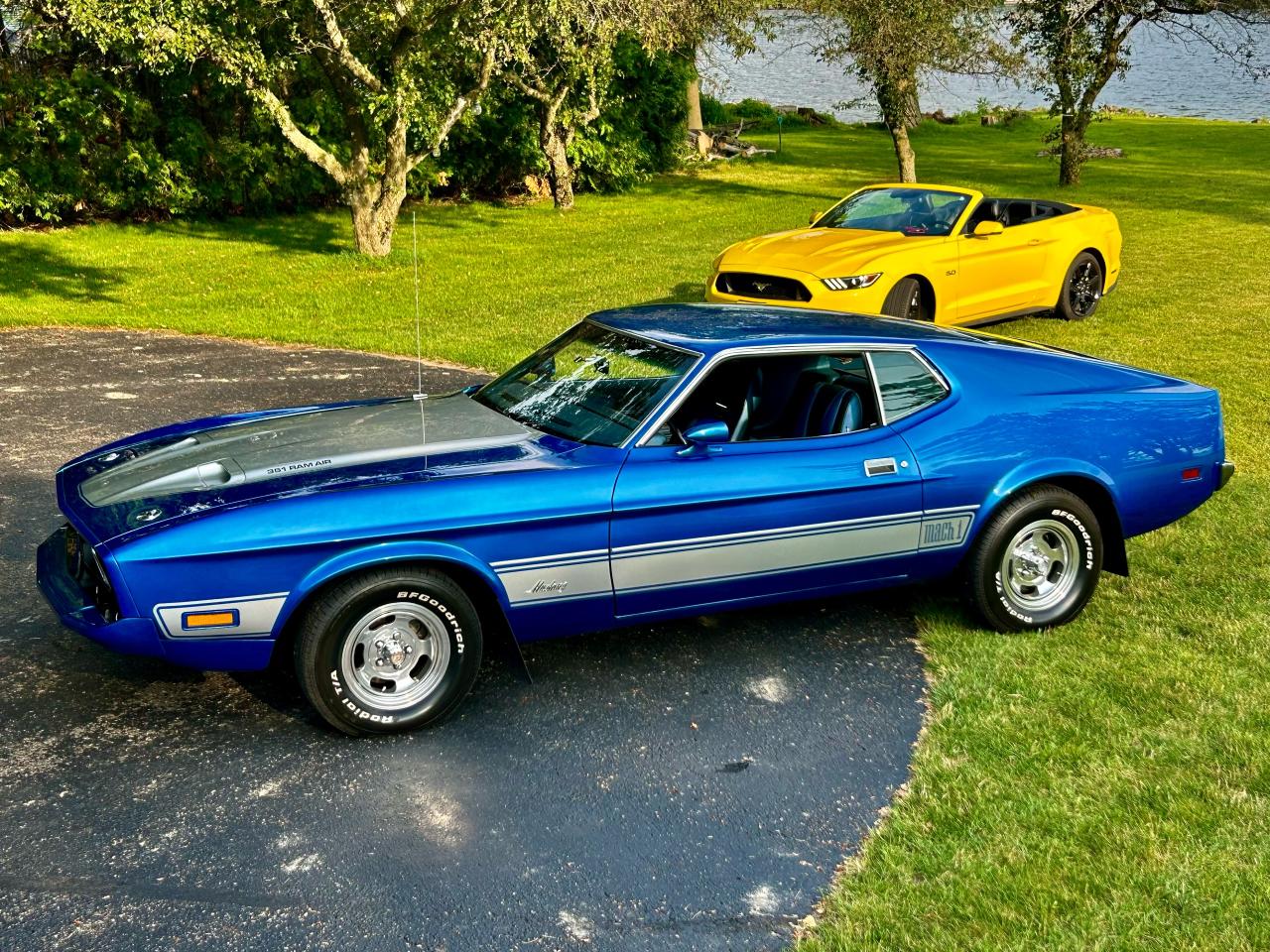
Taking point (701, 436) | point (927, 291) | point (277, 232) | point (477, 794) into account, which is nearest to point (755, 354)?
point (701, 436)

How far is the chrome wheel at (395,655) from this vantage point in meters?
4.28

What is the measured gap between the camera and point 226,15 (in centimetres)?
1449

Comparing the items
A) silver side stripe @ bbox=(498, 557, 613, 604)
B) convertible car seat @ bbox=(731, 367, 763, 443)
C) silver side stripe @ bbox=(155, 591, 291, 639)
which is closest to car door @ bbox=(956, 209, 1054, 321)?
convertible car seat @ bbox=(731, 367, 763, 443)

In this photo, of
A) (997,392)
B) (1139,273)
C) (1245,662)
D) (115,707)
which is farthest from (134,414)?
(1139,273)

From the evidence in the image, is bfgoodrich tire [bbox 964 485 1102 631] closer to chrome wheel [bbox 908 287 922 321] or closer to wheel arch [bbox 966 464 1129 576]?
wheel arch [bbox 966 464 1129 576]

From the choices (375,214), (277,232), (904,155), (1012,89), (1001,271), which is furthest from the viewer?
(1012,89)

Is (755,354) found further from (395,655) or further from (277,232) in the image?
(277,232)

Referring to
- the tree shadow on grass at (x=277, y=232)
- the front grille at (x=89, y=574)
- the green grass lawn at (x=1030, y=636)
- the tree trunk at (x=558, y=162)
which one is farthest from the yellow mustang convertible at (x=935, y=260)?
the tree trunk at (x=558, y=162)

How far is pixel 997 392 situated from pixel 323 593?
2.97 meters

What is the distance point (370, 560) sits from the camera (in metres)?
4.15

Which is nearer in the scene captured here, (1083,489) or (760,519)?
(760,519)

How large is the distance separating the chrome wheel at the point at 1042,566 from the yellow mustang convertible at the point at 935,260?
4747 mm

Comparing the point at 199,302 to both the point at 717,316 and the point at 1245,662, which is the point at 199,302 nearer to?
the point at 717,316

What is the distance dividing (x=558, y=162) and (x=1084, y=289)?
11889mm
